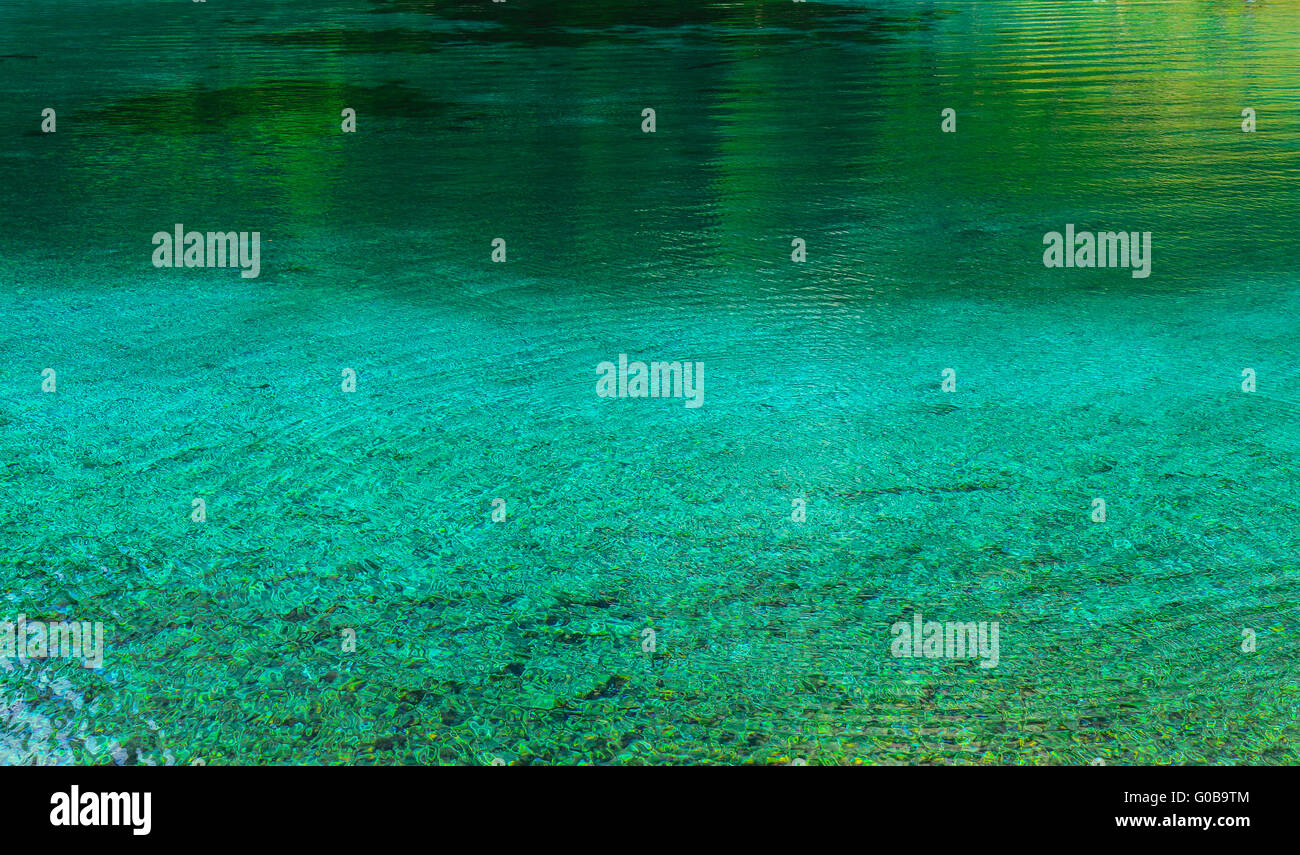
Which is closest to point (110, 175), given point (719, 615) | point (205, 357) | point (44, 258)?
point (44, 258)

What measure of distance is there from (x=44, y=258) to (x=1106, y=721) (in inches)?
193

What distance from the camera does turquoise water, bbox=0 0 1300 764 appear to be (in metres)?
2.38

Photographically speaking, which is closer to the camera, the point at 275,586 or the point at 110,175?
the point at 275,586

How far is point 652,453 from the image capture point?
11.5 feet

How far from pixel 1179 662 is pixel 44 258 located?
16.1ft

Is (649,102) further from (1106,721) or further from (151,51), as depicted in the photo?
(1106,721)

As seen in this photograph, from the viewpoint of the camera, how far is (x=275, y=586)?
283 cm

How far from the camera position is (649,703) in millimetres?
2387

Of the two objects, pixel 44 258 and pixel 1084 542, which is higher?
pixel 44 258

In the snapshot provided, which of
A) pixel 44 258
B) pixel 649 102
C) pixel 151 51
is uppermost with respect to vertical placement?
pixel 151 51

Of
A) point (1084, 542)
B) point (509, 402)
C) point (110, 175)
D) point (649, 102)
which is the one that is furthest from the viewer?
point (649, 102)

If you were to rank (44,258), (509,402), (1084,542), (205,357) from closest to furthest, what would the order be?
1. (1084,542)
2. (509,402)
3. (205,357)
4. (44,258)

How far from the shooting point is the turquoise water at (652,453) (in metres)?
2.38

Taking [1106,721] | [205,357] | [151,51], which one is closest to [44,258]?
[205,357]
